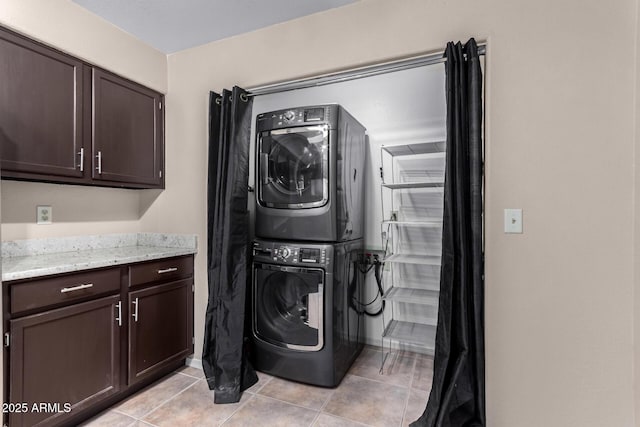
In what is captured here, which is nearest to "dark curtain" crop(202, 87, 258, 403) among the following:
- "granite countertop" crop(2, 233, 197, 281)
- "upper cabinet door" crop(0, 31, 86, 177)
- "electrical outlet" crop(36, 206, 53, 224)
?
"granite countertop" crop(2, 233, 197, 281)

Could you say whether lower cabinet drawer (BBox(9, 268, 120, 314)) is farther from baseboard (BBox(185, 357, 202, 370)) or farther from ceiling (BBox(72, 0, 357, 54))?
ceiling (BBox(72, 0, 357, 54))

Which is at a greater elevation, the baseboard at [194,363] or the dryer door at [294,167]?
the dryer door at [294,167]

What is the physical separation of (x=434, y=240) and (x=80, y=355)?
2.52 m

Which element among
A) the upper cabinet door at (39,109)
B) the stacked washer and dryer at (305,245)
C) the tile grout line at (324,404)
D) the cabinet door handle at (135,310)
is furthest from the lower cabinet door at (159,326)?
the tile grout line at (324,404)

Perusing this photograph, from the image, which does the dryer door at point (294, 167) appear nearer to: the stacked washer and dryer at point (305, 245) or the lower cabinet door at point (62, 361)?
the stacked washer and dryer at point (305, 245)

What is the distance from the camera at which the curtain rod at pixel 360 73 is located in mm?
1762

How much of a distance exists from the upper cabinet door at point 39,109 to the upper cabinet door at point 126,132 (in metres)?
0.12

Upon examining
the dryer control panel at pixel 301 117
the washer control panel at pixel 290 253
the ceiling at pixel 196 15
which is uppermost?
the ceiling at pixel 196 15

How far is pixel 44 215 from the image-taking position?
205cm

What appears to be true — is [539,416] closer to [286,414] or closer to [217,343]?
[286,414]

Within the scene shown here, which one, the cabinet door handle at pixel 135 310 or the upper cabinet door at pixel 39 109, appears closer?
the upper cabinet door at pixel 39 109

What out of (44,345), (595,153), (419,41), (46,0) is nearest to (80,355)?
(44,345)

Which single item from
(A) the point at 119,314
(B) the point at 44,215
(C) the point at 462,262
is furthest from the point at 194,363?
(C) the point at 462,262

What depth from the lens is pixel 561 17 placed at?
1.47 meters
